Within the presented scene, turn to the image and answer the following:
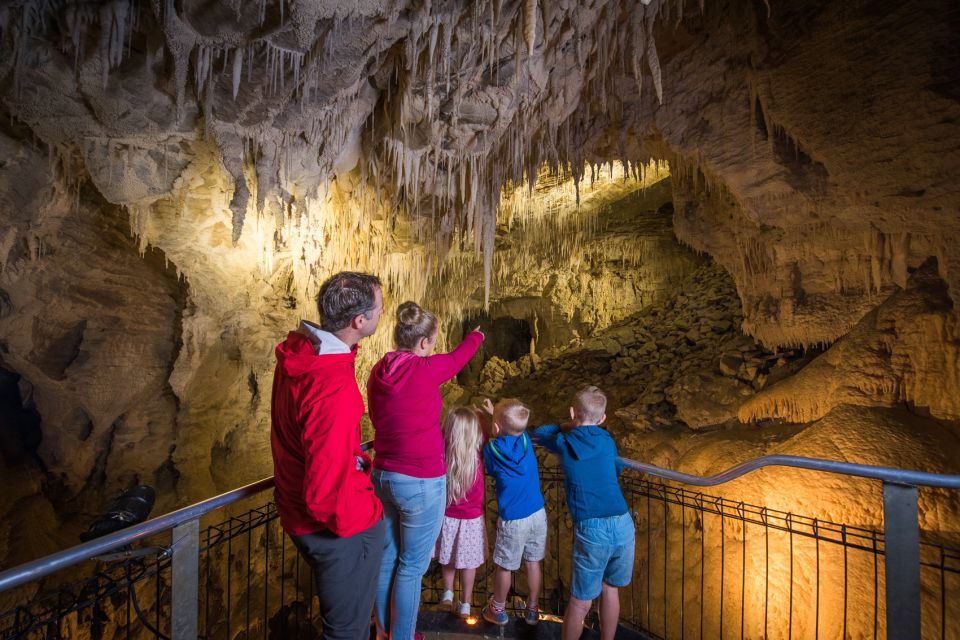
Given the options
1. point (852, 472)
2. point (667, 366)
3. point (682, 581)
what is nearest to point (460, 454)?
point (852, 472)

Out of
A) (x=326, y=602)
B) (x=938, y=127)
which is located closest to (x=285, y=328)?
(x=326, y=602)

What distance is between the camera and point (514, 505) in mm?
2682

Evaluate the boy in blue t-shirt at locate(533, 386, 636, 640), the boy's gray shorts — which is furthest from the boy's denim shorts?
the boy's gray shorts

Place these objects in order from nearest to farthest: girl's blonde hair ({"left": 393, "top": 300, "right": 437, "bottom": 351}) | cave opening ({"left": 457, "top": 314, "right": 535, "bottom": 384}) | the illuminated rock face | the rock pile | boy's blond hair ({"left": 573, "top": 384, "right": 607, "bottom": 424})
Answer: girl's blonde hair ({"left": 393, "top": 300, "right": 437, "bottom": 351}), boy's blond hair ({"left": 573, "top": 384, "right": 607, "bottom": 424}), the illuminated rock face, the rock pile, cave opening ({"left": 457, "top": 314, "right": 535, "bottom": 384})

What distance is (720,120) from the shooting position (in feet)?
17.3

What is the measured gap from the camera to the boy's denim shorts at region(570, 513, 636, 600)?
7.95ft

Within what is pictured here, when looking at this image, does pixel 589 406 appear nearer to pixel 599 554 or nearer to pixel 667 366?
pixel 599 554

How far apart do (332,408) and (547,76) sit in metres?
4.08

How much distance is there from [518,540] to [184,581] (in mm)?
1667

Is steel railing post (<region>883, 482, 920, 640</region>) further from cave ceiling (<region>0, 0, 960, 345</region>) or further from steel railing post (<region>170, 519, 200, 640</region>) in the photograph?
cave ceiling (<region>0, 0, 960, 345</region>)

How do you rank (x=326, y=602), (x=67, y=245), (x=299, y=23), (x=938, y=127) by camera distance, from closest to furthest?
(x=326, y=602), (x=299, y=23), (x=938, y=127), (x=67, y=245)

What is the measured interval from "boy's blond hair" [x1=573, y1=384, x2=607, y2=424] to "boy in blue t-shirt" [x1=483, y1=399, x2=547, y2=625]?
0.32 meters

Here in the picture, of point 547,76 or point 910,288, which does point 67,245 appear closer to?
point 547,76

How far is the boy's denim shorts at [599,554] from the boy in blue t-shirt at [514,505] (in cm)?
28
